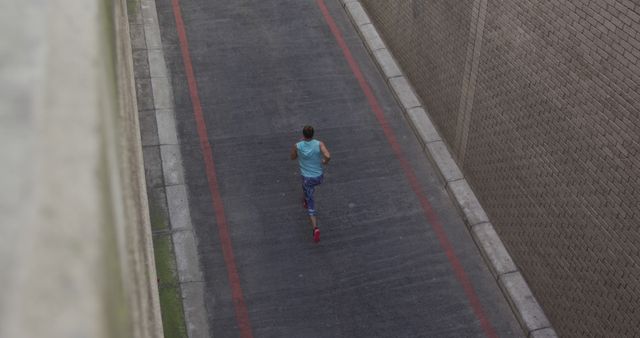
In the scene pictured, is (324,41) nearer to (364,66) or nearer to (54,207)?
(364,66)

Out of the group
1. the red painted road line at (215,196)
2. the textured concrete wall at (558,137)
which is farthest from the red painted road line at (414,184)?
the red painted road line at (215,196)

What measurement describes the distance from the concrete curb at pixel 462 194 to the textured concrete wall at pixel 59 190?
7299 mm

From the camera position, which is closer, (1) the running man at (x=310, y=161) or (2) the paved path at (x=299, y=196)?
(2) the paved path at (x=299, y=196)

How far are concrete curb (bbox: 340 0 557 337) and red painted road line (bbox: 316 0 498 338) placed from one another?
333mm

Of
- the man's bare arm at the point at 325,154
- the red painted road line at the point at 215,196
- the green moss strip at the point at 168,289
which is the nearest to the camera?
the green moss strip at the point at 168,289

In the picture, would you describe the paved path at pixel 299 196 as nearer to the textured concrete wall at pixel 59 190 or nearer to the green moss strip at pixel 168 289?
the green moss strip at pixel 168 289

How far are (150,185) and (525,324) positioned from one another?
16.5ft

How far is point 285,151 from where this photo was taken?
1062cm

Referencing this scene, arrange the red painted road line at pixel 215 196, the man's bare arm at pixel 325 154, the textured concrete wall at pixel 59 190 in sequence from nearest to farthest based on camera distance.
Answer: the textured concrete wall at pixel 59 190, the red painted road line at pixel 215 196, the man's bare arm at pixel 325 154

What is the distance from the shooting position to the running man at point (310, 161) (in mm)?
8742

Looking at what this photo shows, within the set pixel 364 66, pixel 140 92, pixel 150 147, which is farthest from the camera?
pixel 364 66

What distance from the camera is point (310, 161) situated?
29.1ft

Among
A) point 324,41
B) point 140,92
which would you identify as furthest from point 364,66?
point 140,92

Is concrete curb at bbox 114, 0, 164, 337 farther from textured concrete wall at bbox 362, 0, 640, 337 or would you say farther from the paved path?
the paved path
